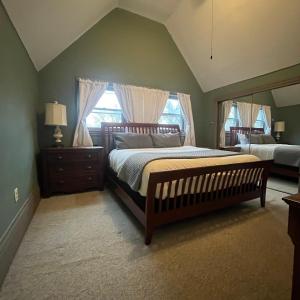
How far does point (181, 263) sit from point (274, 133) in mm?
3206

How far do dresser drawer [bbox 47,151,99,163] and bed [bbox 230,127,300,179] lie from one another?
3.15 m

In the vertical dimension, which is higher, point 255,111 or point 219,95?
point 219,95

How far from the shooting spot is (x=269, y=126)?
361 centimetres

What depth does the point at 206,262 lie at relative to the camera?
5.09 feet

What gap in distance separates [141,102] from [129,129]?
2.24 feet

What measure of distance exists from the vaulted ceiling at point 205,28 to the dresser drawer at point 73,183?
1.93 metres

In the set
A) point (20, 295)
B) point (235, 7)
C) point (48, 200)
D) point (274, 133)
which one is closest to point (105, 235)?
point (20, 295)

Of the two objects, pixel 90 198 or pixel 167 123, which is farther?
pixel 167 123

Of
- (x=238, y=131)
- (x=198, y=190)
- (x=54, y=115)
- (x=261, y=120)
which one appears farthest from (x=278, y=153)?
(x=54, y=115)

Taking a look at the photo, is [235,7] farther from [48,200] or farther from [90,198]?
[48,200]

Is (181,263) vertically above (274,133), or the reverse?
(274,133)

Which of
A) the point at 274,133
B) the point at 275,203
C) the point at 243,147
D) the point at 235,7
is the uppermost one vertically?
the point at 235,7

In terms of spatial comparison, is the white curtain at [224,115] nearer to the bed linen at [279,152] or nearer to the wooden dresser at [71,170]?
the bed linen at [279,152]

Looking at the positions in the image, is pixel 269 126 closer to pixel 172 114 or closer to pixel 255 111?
pixel 255 111
